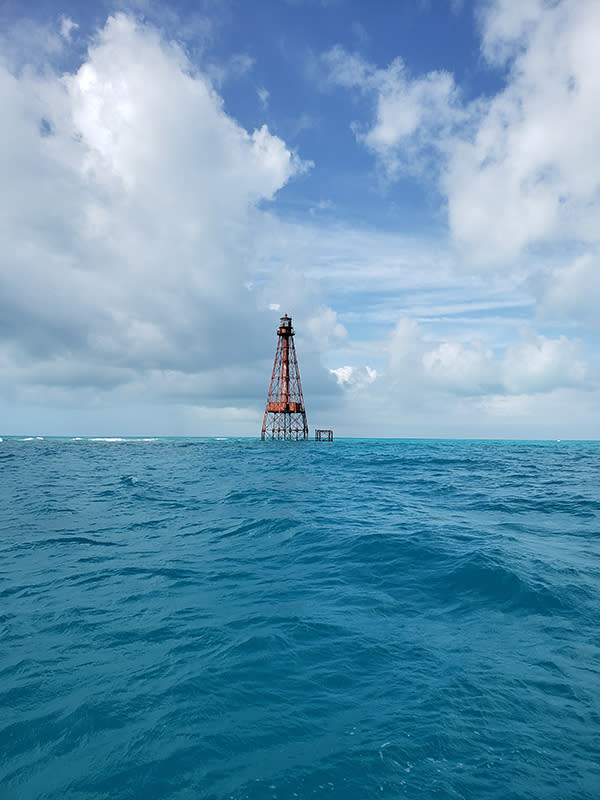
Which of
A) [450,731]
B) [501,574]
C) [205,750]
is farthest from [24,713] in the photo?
[501,574]

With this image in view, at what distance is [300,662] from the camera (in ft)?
18.0

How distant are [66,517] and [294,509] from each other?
779 centimetres

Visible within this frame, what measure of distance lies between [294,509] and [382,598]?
310 inches

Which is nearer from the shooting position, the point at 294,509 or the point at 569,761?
the point at 569,761

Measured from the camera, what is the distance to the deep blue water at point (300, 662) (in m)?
3.77

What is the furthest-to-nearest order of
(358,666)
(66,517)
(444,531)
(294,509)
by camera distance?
(294,509) → (66,517) → (444,531) → (358,666)

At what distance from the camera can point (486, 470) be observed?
29.8m

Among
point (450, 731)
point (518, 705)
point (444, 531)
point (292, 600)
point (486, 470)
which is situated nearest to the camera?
point (450, 731)

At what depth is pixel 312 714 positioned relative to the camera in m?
4.49

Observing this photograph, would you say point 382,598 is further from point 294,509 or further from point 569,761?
point 294,509

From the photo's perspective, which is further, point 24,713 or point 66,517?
point 66,517

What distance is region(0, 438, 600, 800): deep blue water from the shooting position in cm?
377

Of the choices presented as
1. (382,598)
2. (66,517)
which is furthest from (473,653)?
(66,517)

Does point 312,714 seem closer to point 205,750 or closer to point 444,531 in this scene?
point 205,750
